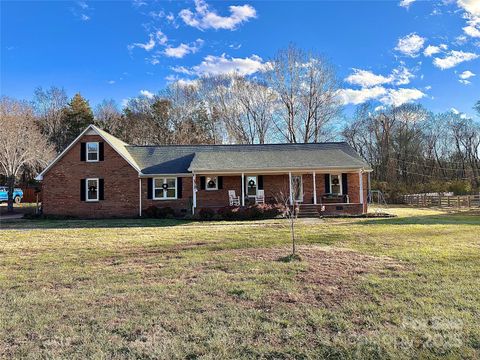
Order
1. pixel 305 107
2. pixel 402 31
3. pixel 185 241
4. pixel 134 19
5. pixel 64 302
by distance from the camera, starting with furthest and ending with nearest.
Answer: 1. pixel 305 107
2. pixel 402 31
3. pixel 134 19
4. pixel 185 241
5. pixel 64 302

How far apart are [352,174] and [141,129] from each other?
28.6 metres

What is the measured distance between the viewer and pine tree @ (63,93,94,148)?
1690 inches

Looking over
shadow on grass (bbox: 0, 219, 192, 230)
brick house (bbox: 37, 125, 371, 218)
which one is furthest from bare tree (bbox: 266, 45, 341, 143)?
shadow on grass (bbox: 0, 219, 192, 230)

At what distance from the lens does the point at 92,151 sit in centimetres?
2183

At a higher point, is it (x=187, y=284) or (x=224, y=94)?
(x=224, y=94)

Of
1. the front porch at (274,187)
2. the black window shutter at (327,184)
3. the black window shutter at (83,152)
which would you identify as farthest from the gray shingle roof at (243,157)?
the black window shutter at (83,152)

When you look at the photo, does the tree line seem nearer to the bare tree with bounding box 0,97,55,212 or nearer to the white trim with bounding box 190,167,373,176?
the bare tree with bounding box 0,97,55,212

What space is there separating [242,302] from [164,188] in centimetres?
1741

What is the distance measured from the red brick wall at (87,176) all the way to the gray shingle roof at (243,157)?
1444 millimetres

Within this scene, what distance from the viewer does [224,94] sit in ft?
143

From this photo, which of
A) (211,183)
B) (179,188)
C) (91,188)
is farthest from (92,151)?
(211,183)

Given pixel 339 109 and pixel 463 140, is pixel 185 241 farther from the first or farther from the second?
pixel 463 140

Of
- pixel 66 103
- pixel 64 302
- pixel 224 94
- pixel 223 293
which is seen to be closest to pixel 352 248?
pixel 223 293

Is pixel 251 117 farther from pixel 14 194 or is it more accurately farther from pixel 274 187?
pixel 14 194
